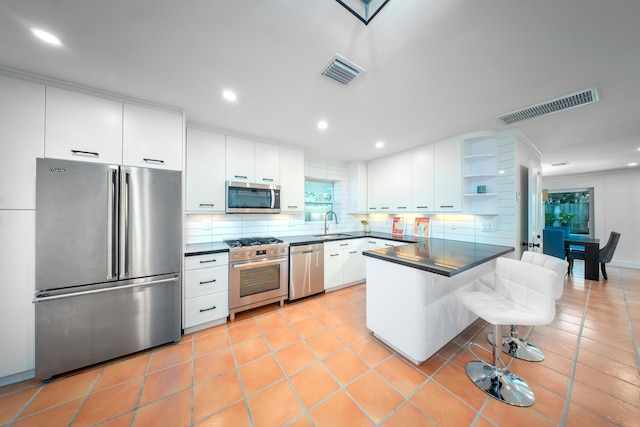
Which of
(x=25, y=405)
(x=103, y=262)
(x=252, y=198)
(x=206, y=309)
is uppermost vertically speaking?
(x=252, y=198)

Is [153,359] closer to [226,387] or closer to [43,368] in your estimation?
[43,368]

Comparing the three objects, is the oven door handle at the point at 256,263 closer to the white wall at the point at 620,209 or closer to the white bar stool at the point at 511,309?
the white bar stool at the point at 511,309

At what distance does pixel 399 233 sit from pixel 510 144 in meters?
2.08

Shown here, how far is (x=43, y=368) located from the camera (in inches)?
65.7

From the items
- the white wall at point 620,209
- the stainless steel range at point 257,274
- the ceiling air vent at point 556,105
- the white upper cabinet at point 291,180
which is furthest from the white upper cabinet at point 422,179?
the white wall at point 620,209

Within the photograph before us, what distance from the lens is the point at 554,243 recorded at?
4.21 metres

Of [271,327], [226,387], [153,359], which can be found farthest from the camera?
[271,327]

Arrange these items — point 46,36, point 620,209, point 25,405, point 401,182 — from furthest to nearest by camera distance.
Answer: point 620,209 < point 401,182 < point 25,405 < point 46,36

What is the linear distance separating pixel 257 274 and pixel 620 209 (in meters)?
8.72

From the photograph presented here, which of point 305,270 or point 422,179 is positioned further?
point 422,179

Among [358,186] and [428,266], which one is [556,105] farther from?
[358,186]

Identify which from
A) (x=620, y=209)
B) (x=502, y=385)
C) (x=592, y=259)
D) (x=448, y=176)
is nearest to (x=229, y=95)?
(x=448, y=176)

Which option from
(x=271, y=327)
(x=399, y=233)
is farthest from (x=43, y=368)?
(x=399, y=233)

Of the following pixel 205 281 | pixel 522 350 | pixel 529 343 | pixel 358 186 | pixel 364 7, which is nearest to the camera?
pixel 364 7
